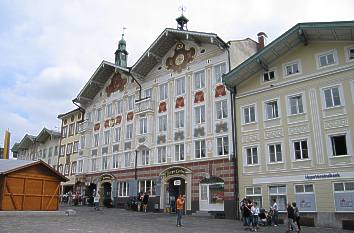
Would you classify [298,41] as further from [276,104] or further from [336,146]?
[336,146]

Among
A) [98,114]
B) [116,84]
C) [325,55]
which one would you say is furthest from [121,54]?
[325,55]

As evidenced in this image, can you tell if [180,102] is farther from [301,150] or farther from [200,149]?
[301,150]

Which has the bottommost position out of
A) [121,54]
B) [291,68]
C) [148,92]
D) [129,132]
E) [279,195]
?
[279,195]

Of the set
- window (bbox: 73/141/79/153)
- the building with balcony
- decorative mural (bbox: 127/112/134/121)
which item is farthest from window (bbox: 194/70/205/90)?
window (bbox: 73/141/79/153)

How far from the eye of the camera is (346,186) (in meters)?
22.6

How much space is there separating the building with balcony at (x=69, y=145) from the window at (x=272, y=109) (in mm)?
26887

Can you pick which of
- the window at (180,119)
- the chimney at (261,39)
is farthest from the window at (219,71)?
the chimney at (261,39)

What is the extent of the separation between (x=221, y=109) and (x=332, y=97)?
8.89 metres

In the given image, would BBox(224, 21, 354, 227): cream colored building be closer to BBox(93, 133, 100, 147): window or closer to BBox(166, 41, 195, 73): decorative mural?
BBox(166, 41, 195, 73): decorative mural

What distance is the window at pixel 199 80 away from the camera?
32.8 metres

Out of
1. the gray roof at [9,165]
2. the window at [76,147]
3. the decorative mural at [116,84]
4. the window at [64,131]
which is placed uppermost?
the decorative mural at [116,84]

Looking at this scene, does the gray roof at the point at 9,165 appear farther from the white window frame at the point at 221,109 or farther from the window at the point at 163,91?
the white window frame at the point at 221,109

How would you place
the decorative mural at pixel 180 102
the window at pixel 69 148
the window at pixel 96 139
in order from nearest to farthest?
the decorative mural at pixel 180 102 < the window at pixel 96 139 < the window at pixel 69 148

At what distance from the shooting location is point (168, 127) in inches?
1355
